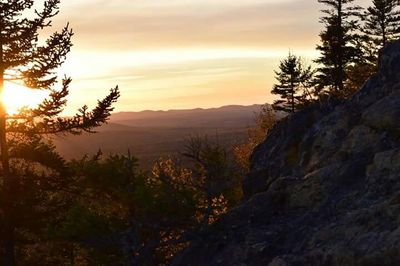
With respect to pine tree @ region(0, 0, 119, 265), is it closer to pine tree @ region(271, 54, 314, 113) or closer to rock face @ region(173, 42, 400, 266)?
rock face @ region(173, 42, 400, 266)

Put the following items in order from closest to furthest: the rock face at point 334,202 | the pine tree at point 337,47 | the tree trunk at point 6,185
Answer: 1. the rock face at point 334,202
2. the tree trunk at point 6,185
3. the pine tree at point 337,47

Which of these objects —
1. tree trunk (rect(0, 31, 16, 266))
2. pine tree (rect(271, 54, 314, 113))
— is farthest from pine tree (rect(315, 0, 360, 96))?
tree trunk (rect(0, 31, 16, 266))

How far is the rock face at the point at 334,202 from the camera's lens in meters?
9.60

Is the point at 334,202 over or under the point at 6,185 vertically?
under

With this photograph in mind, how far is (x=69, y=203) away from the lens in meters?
18.4

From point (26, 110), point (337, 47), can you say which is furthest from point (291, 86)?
point (26, 110)

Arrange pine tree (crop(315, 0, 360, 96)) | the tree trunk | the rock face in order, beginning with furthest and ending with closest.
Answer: pine tree (crop(315, 0, 360, 96)) → the tree trunk → the rock face

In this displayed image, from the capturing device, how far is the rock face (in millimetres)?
9602

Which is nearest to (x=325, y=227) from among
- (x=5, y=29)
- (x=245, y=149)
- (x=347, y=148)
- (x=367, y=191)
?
(x=367, y=191)

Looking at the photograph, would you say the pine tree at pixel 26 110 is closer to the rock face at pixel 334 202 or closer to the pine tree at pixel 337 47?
the rock face at pixel 334 202

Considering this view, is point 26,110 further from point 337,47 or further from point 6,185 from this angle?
point 337,47

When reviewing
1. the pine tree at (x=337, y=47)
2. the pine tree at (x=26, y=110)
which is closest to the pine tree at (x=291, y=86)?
the pine tree at (x=337, y=47)

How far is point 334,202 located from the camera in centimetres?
1205

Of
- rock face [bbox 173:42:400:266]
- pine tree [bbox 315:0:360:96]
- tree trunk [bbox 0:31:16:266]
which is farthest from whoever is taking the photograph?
pine tree [bbox 315:0:360:96]
